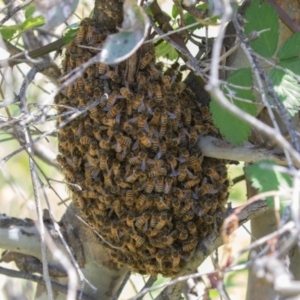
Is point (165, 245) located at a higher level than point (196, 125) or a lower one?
lower

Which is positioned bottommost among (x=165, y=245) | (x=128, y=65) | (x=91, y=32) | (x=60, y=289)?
(x=60, y=289)

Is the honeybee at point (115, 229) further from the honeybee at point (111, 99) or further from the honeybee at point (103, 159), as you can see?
the honeybee at point (111, 99)

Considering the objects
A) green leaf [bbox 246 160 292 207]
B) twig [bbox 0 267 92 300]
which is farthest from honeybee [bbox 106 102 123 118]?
twig [bbox 0 267 92 300]

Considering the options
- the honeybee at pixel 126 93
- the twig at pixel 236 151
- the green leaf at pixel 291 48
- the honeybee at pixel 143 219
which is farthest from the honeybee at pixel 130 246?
the green leaf at pixel 291 48

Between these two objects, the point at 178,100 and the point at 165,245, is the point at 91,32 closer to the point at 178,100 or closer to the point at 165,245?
the point at 178,100

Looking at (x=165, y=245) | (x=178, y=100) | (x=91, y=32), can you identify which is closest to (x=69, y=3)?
(x=91, y=32)

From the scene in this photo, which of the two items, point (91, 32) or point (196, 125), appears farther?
point (196, 125)
